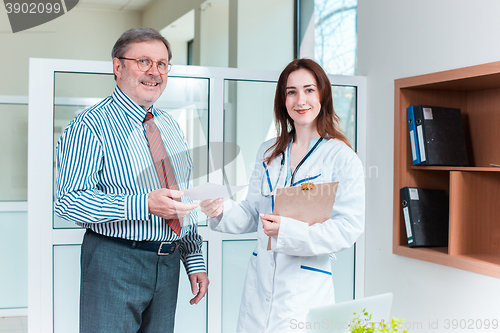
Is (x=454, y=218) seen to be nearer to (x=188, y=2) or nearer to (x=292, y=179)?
(x=292, y=179)

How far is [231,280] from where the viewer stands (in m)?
2.56

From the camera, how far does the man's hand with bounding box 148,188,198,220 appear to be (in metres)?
1.43

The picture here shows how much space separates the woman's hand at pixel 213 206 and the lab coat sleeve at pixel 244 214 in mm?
65

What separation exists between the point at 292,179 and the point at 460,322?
3.65ft

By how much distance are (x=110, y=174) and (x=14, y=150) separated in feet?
10.3

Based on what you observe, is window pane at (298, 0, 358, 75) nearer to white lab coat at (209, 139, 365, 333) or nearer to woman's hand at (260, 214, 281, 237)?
white lab coat at (209, 139, 365, 333)

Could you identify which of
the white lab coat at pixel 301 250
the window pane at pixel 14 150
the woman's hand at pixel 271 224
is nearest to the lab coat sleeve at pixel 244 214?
the white lab coat at pixel 301 250

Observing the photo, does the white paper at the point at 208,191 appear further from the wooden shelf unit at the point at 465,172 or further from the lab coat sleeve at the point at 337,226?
the wooden shelf unit at the point at 465,172

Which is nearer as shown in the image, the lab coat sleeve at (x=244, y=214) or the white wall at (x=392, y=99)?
the lab coat sleeve at (x=244, y=214)

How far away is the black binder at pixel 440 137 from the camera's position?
7.33 feet

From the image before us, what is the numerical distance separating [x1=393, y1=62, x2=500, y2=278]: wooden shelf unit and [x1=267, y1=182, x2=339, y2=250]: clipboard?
86 cm

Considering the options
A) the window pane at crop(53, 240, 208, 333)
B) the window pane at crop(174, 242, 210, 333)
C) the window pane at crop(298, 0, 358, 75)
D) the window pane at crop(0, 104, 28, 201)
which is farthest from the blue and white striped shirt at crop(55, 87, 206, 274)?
the window pane at crop(0, 104, 28, 201)

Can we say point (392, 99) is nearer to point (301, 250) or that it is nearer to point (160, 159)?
point (301, 250)

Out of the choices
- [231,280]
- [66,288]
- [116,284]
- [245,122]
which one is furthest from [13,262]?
[116,284]
